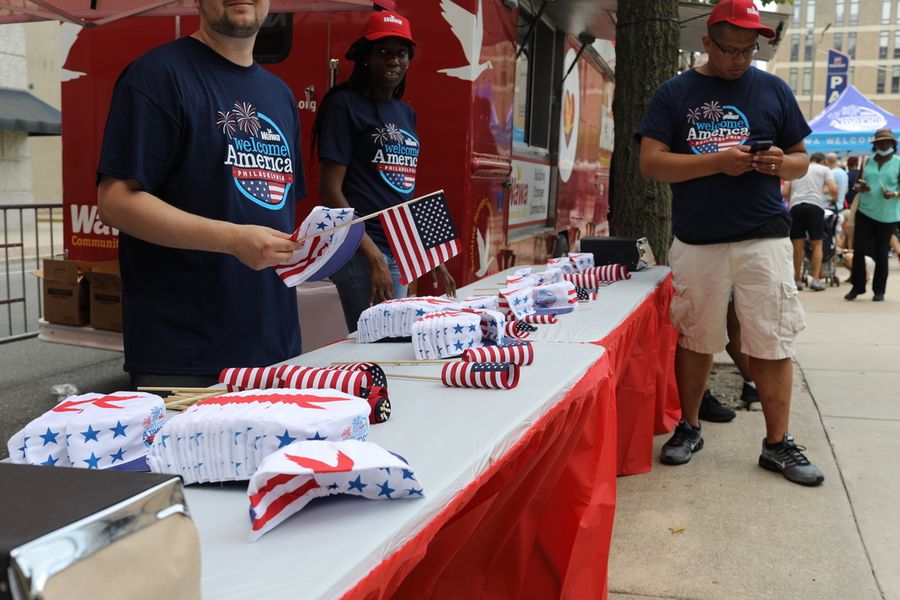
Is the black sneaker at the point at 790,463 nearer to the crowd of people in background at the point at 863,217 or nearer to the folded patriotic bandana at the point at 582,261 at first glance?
the folded patriotic bandana at the point at 582,261

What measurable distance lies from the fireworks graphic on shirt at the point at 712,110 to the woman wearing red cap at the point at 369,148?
1350 mm

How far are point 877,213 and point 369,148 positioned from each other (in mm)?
8517

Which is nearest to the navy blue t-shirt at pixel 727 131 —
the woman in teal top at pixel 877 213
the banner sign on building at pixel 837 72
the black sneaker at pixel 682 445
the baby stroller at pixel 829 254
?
the black sneaker at pixel 682 445

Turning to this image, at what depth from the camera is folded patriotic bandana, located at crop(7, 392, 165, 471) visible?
1478 millimetres

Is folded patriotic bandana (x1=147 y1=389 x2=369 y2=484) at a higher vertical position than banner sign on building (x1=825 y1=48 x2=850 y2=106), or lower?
lower

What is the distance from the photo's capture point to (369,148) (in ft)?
12.4

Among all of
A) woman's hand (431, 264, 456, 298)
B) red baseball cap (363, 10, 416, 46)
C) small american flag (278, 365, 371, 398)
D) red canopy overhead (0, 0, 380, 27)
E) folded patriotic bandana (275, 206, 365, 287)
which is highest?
red canopy overhead (0, 0, 380, 27)

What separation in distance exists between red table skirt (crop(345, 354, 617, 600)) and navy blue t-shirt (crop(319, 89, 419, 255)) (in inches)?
58.3

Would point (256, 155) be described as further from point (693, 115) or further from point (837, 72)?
point (837, 72)

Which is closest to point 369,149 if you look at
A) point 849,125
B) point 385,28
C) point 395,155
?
point 395,155

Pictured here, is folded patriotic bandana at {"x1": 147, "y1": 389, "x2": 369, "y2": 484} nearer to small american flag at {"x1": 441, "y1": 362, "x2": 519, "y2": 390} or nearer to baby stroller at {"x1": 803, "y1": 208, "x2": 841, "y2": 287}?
small american flag at {"x1": 441, "y1": 362, "x2": 519, "y2": 390}

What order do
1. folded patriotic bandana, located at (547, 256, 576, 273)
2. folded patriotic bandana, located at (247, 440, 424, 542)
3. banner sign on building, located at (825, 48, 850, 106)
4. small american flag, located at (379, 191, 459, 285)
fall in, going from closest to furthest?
folded patriotic bandana, located at (247, 440, 424, 542)
small american flag, located at (379, 191, 459, 285)
folded patriotic bandana, located at (547, 256, 576, 273)
banner sign on building, located at (825, 48, 850, 106)

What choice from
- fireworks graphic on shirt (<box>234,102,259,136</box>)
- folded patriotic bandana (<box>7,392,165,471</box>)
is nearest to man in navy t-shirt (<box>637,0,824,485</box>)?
fireworks graphic on shirt (<box>234,102,259,136</box>)

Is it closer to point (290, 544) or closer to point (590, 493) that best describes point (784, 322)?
point (590, 493)
